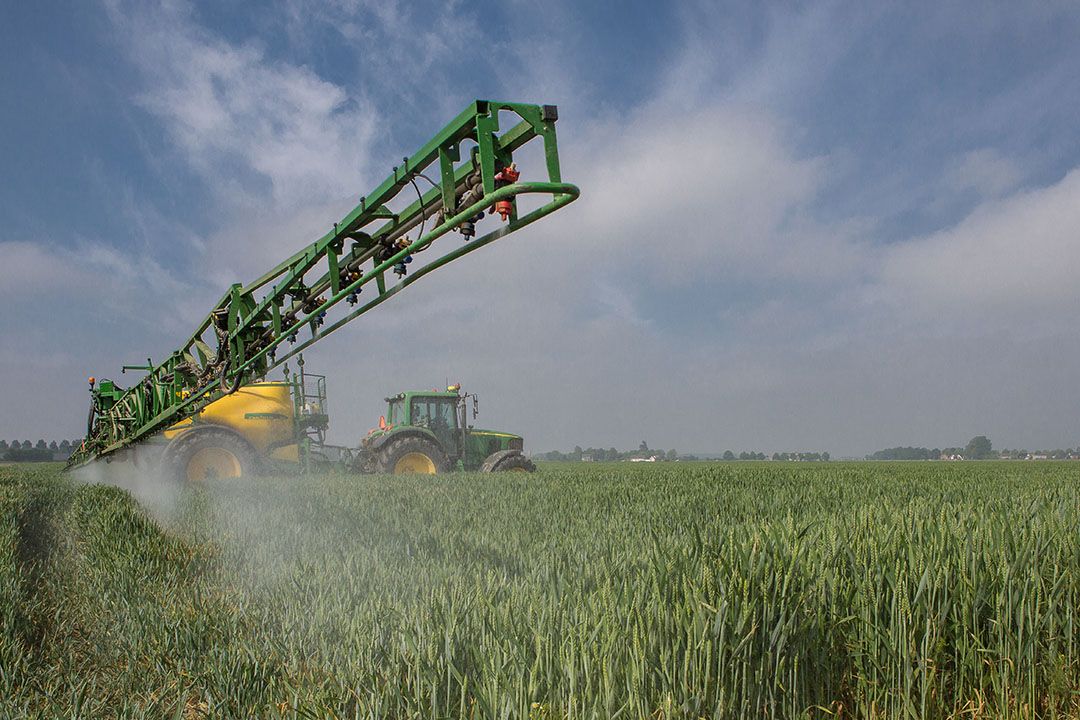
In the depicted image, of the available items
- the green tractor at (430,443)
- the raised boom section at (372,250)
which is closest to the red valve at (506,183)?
the raised boom section at (372,250)

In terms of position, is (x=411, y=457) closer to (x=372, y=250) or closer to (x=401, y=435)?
(x=401, y=435)

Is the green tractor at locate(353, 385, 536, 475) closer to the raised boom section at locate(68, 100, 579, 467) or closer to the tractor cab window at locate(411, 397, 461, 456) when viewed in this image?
the tractor cab window at locate(411, 397, 461, 456)

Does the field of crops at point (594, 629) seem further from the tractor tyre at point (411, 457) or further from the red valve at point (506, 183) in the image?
the tractor tyre at point (411, 457)

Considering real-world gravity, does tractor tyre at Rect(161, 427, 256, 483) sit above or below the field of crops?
above

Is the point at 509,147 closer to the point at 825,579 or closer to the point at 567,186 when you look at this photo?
the point at 567,186

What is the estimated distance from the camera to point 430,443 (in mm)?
14922

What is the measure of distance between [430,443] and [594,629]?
13.0 meters

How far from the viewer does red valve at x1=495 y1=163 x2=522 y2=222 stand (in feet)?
15.6

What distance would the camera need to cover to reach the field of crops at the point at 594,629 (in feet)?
7.14

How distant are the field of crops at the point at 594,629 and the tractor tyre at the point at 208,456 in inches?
313

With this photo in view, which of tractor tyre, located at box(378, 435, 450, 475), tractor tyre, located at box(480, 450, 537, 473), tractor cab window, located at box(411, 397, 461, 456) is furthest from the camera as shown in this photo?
tractor cab window, located at box(411, 397, 461, 456)

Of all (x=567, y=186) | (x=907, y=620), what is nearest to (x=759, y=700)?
(x=907, y=620)

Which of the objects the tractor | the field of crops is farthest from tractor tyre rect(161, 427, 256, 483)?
the field of crops

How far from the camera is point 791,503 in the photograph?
7688 millimetres
